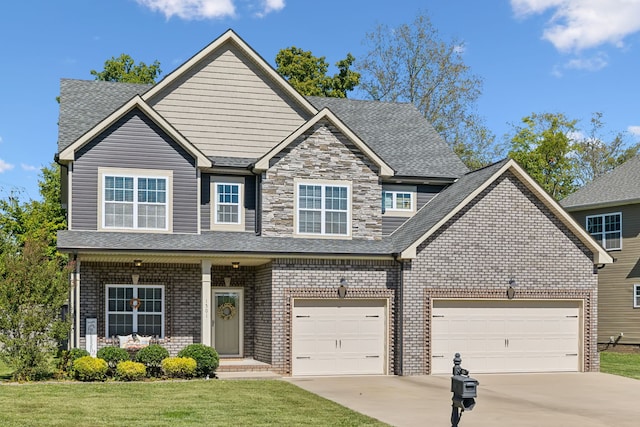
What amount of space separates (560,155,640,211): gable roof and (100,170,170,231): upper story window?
19.3m

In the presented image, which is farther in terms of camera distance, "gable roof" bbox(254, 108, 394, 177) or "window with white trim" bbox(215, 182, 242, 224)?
"window with white trim" bbox(215, 182, 242, 224)

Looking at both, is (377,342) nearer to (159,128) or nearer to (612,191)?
(159,128)

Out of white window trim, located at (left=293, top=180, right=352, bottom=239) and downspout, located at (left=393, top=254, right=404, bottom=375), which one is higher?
white window trim, located at (left=293, top=180, right=352, bottom=239)

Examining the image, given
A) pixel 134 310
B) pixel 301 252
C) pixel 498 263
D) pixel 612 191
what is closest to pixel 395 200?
pixel 498 263

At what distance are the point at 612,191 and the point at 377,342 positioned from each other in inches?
642

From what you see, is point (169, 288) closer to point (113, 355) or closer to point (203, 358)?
point (113, 355)

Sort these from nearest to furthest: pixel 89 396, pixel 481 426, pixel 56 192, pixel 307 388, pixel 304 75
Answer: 1. pixel 481 426
2. pixel 89 396
3. pixel 307 388
4. pixel 304 75
5. pixel 56 192

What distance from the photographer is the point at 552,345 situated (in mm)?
25078

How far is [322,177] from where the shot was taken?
81.9 feet

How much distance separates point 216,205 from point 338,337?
535 centimetres

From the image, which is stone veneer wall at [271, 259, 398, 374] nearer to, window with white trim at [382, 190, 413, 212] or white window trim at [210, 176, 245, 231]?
white window trim at [210, 176, 245, 231]

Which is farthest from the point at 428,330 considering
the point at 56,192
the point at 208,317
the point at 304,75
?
the point at 56,192

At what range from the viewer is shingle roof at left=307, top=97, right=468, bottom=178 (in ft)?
91.4

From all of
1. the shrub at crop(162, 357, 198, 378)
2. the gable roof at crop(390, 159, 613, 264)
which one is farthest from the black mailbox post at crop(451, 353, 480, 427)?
the gable roof at crop(390, 159, 613, 264)
